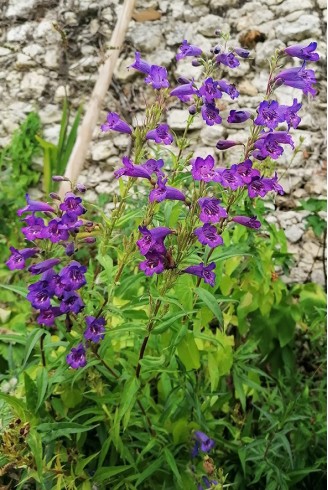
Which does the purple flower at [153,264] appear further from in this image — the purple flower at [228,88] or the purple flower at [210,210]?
the purple flower at [228,88]

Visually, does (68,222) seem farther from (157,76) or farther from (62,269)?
(157,76)

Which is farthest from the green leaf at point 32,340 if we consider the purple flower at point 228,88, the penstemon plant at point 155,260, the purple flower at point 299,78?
the purple flower at point 299,78

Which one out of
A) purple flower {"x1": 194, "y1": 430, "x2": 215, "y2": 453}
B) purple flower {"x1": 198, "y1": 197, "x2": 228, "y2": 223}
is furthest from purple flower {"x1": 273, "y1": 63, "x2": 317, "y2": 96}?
purple flower {"x1": 194, "y1": 430, "x2": 215, "y2": 453}

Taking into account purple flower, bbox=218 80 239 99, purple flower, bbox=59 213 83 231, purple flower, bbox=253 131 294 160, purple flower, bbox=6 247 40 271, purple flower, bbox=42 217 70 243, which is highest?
purple flower, bbox=218 80 239 99

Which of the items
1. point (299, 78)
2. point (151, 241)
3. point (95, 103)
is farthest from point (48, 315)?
point (95, 103)

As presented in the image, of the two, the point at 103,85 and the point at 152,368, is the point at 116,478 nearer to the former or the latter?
the point at 152,368

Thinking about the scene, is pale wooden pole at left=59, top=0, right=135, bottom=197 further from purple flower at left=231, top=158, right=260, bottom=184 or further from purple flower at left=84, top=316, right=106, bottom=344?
purple flower at left=231, top=158, right=260, bottom=184
